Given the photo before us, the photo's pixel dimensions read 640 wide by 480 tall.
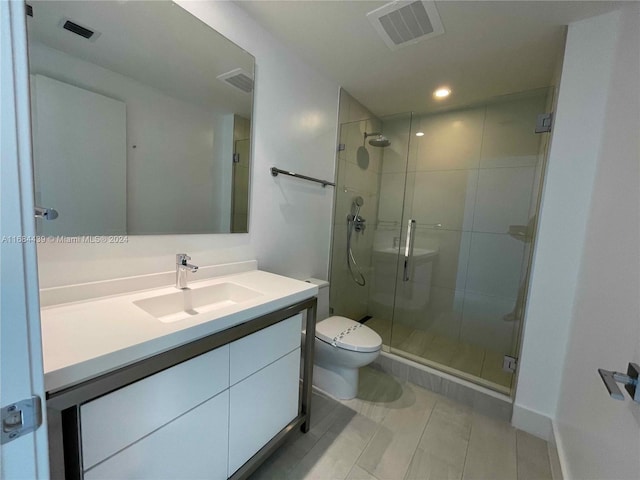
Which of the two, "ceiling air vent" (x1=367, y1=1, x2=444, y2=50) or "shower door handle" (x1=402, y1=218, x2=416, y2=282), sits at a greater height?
"ceiling air vent" (x1=367, y1=1, x2=444, y2=50)

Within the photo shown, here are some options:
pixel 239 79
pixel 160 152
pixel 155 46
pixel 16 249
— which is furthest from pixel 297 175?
pixel 16 249

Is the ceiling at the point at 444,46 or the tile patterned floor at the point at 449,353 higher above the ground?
the ceiling at the point at 444,46

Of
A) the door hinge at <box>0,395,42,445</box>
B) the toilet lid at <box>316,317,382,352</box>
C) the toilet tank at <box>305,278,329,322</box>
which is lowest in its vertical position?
the toilet lid at <box>316,317,382,352</box>

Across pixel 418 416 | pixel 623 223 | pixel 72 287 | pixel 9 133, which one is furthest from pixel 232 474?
pixel 623 223

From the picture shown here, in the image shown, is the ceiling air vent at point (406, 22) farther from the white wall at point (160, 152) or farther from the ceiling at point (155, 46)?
the white wall at point (160, 152)

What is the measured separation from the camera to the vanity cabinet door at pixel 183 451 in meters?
0.73

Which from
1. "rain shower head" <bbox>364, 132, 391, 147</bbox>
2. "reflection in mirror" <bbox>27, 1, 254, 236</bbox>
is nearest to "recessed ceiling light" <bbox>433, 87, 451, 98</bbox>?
"rain shower head" <bbox>364, 132, 391, 147</bbox>

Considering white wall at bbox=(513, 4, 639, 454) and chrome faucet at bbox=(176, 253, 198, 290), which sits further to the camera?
chrome faucet at bbox=(176, 253, 198, 290)

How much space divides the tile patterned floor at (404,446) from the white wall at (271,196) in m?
1.00

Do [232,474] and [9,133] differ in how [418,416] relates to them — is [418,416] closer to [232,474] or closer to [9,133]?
[232,474]

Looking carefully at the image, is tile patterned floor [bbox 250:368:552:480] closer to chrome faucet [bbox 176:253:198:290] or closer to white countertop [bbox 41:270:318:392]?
white countertop [bbox 41:270:318:392]

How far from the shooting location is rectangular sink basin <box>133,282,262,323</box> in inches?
44.4

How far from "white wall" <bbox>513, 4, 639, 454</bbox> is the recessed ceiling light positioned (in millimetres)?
853

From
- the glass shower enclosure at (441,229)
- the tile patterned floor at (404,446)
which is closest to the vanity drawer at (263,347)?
the tile patterned floor at (404,446)
